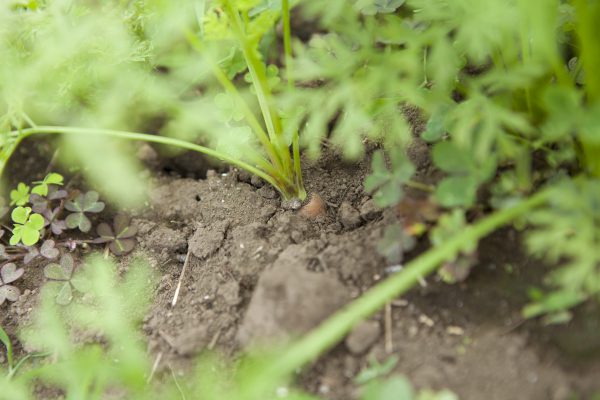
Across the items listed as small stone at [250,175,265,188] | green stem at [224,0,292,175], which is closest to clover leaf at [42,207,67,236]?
small stone at [250,175,265,188]

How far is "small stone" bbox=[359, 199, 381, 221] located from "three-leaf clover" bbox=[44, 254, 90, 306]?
78 cm

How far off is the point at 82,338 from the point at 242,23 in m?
0.87

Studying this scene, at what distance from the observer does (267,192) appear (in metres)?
1.67

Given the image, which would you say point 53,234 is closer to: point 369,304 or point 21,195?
point 21,195

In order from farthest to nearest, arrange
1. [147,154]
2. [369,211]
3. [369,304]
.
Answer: [147,154], [369,211], [369,304]

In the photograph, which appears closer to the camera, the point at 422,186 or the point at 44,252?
the point at 422,186

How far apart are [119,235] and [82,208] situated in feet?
0.49

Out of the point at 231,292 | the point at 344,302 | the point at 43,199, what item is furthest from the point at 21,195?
the point at 344,302

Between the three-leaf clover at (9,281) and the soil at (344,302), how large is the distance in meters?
0.03

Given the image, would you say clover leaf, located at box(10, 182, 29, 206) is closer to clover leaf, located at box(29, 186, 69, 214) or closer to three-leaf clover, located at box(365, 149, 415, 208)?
clover leaf, located at box(29, 186, 69, 214)

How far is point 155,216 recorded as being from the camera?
1.83 metres

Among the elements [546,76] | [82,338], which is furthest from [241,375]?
[546,76]

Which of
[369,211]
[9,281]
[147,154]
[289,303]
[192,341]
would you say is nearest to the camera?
[289,303]

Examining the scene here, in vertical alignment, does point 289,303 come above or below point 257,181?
above
